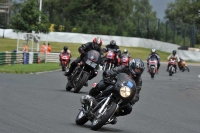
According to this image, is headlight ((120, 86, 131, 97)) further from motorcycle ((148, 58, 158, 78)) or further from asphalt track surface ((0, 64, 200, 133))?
motorcycle ((148, 58, 158, 78))

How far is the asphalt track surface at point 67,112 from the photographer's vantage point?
10312 mm

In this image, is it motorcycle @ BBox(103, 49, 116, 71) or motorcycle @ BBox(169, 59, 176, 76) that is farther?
motorcycle @ BBox(169, 59, 176, 76)

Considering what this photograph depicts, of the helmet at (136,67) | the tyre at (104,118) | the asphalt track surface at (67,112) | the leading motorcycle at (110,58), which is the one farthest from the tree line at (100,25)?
the tyre at (104,118)

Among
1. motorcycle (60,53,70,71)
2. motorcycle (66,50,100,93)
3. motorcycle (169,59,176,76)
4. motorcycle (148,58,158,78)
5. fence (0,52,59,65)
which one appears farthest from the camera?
motorcycle (169,59,176,76)

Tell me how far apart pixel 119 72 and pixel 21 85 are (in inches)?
339

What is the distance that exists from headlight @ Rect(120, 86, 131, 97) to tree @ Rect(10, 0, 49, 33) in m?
37.3

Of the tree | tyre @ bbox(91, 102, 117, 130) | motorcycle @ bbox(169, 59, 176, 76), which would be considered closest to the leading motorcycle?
motorcycle @ bbox(169, 59, 176, 76)

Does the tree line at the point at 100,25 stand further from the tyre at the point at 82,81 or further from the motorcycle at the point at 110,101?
the motorcycle at the point at 110,101

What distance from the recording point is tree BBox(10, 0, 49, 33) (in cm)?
4744

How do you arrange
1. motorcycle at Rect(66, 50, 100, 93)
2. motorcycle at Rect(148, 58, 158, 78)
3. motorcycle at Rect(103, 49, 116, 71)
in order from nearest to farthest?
motorcycle at Rect(66, 50, 100, 93)
motorcycle at Rect(103, 49, 116, 71)
motorcycle at Rect(148, 58, 158, 78)

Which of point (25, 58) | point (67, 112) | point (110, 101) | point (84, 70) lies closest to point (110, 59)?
point (25, 58)

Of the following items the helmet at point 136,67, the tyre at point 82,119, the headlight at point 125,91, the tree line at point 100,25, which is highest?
the tree line at point 100,25

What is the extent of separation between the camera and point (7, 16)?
6575 centimetres

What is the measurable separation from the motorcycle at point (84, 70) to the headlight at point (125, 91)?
6.73 meters
